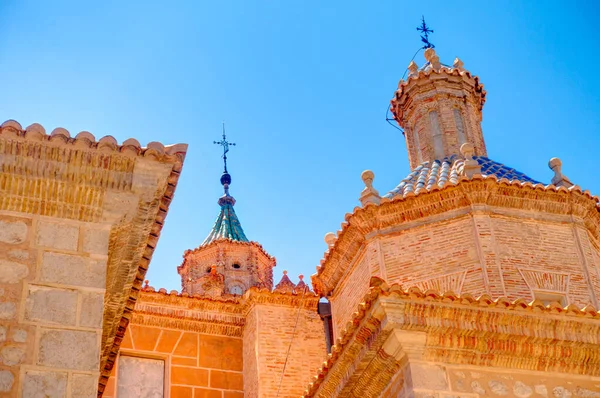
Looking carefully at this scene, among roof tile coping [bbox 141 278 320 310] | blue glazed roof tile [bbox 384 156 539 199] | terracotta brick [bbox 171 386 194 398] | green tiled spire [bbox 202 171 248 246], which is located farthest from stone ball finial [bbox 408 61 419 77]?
green tiled spire [bbox 202 171 248 246]

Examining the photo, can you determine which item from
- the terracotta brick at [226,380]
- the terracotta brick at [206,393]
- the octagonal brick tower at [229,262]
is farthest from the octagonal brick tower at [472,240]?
the octagonal brick tower at [229,262]

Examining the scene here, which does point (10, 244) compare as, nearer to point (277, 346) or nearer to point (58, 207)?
point (58, 207)

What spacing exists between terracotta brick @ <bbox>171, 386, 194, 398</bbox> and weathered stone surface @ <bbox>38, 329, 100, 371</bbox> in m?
7.24

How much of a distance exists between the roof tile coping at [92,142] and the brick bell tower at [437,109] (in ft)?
29.8

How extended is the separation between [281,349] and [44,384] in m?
7.96

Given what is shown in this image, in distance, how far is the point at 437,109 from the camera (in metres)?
16.2

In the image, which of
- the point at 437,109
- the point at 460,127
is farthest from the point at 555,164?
the point at 437,109

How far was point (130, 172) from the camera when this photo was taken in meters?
7.03

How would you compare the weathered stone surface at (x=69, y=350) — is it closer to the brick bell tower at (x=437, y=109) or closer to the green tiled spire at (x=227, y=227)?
the brick bell tower at (x=437, y=109)

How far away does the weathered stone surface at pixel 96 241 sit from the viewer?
6.71 meters

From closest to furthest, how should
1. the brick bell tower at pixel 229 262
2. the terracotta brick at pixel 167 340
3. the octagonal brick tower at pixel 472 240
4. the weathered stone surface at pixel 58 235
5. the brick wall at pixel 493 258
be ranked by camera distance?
1. the weathered stone surface at pixel 58 235
2. the brick wall at pixel 493 258
3. the octagonal brick tower at pixel 472 240
4. the terracotta brick at pixel 167 340
5. the brick bell tower at pixel 229 262

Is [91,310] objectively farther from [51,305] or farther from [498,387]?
[498,387]

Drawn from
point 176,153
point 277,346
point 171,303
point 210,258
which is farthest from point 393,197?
point 210,258

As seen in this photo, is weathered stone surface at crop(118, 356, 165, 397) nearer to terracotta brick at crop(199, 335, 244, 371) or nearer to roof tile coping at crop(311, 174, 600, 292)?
terracotta brick at crop(199, 335, 244, 371)
